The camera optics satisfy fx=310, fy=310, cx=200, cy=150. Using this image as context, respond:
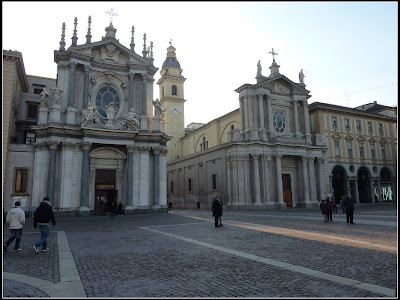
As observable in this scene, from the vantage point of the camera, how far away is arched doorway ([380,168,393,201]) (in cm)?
5259

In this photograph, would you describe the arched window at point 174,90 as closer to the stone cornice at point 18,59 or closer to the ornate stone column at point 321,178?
the ornate stone column at point 321,178

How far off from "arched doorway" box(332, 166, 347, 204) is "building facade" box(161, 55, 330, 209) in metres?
2.98

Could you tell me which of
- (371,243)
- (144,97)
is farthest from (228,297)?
(144,97)

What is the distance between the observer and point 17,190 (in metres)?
28.1

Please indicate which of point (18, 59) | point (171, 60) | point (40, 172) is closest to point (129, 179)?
point (40, 172)

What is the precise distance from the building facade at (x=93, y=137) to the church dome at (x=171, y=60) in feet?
97.5

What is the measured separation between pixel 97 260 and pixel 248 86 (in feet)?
118

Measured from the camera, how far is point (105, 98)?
33469 mm

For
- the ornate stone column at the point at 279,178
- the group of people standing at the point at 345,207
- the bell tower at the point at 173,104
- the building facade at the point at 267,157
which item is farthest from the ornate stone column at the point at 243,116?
the bell tower at the point at 173,104

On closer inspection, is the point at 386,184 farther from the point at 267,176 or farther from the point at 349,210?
the point at 349,210

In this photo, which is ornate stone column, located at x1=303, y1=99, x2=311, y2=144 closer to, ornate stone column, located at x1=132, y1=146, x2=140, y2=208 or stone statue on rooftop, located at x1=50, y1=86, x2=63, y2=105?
ornate stone column, located at x1=132, y1=146, x2=140, y2=208

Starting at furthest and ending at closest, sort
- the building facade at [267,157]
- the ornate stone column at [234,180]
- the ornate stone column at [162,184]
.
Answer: the building facade at [267,157] → the ornate stone column at [234,180] → the ornate stone column at [162,184]

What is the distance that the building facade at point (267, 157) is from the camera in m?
39.5

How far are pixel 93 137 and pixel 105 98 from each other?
5.68 metres
